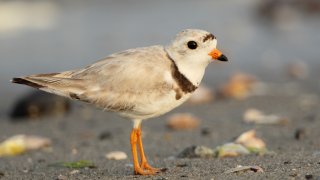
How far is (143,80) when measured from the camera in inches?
198

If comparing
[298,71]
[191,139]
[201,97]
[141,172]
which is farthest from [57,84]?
[298,71]

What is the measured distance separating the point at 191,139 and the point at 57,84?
2.46 meters

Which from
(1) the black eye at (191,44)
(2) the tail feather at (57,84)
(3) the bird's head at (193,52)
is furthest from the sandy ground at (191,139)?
(1) the black eye at (191,44)

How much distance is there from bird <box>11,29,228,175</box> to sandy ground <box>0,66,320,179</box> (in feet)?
1.86

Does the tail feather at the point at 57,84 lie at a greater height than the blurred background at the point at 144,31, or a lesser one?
lesser

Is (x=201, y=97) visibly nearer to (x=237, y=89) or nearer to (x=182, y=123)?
(x=237, y=89)

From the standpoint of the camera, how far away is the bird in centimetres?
501

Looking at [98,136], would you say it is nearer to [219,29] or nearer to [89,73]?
[89,73]

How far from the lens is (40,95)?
9.28 metres

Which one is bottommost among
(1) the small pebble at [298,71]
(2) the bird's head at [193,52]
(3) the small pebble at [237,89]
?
(2) the bird's head at [193,52]

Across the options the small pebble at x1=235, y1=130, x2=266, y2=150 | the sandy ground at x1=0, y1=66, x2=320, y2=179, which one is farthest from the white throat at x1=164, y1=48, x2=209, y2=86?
the small pebble at x1=235, y1=130, x2=266, y2=150

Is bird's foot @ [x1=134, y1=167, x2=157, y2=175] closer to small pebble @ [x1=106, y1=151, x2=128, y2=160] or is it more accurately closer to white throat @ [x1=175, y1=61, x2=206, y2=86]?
white throat @ [x1=175, y1=61, x2=206, y2=86]

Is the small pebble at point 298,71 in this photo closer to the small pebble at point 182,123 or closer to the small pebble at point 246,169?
the small pebble at point 182,123

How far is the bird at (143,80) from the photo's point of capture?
501 centimetres
